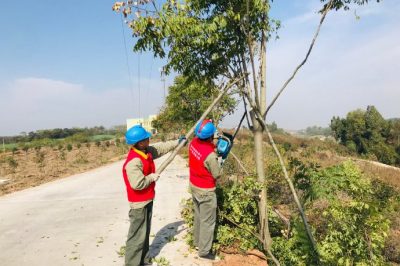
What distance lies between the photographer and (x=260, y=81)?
5301mm

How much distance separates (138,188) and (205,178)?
1080mm

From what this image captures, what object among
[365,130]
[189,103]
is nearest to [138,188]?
[189,103]

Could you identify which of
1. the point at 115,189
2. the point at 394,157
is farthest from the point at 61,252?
the point at 394,157

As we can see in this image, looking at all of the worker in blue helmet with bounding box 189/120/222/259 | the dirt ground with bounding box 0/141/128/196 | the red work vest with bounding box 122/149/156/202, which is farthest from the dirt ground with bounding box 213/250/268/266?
the dirt ground with bounding box 0/141/128/196

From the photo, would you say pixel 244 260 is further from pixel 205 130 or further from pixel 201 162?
pixel 205 130

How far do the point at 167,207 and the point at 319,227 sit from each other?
3360 millimetres

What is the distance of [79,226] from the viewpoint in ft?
22.5

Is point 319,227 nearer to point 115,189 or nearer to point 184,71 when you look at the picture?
point 184,71

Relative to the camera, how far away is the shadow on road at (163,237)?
5.51 metres

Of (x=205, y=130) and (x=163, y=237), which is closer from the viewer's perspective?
(x=205, y=130)

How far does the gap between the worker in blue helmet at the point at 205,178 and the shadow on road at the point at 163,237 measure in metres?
0.80

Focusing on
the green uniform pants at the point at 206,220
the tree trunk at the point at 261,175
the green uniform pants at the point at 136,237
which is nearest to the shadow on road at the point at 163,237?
the green uniform pants at the point at 136,237

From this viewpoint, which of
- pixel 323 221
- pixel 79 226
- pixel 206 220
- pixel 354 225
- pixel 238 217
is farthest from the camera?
pixel 323 221

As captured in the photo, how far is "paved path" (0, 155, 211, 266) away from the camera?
5301 mm
